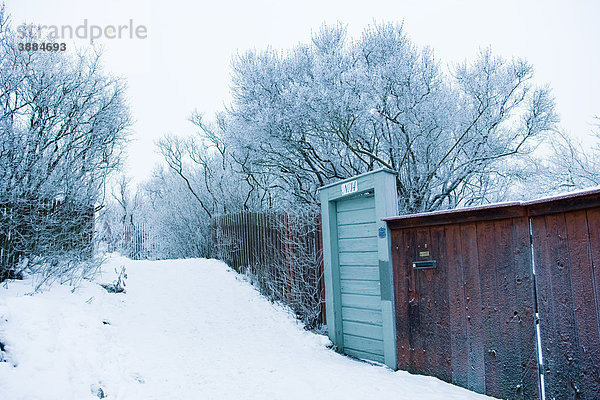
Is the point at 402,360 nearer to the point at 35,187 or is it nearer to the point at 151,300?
the point at 151,300

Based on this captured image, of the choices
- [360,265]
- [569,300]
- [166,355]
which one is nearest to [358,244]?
[360,265]

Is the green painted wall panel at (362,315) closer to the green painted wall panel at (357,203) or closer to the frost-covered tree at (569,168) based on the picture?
the green painted wall panel at (357,203)

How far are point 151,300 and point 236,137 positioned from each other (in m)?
4.48

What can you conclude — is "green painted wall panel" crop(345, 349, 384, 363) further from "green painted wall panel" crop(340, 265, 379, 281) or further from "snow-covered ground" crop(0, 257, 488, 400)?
"green painted wall panel" crop(340, 265, 379, 281)

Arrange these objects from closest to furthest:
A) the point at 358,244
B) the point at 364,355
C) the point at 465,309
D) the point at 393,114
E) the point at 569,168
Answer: the point at 465,309 < the point at 364,355 < the point at 358,244 < the point at 393,114 < the point at 569,168

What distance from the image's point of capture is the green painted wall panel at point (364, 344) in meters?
5.36

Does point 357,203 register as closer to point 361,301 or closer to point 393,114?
point 361,301

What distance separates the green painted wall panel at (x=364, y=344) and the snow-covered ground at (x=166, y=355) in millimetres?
226

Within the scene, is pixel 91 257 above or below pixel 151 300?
above

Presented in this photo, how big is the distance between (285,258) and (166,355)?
2.98 metres

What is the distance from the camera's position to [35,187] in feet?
21.7

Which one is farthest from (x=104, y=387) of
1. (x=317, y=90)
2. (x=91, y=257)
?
(x=317, y=90)

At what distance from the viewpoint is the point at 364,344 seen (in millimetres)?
5621

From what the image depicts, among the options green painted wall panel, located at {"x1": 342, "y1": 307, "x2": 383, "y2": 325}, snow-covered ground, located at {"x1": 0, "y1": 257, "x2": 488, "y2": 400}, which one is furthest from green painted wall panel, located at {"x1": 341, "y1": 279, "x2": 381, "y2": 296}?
snow-covered ground, located at {"x1": 0, "y1": 257, "x2": 488, "y2": 400}
